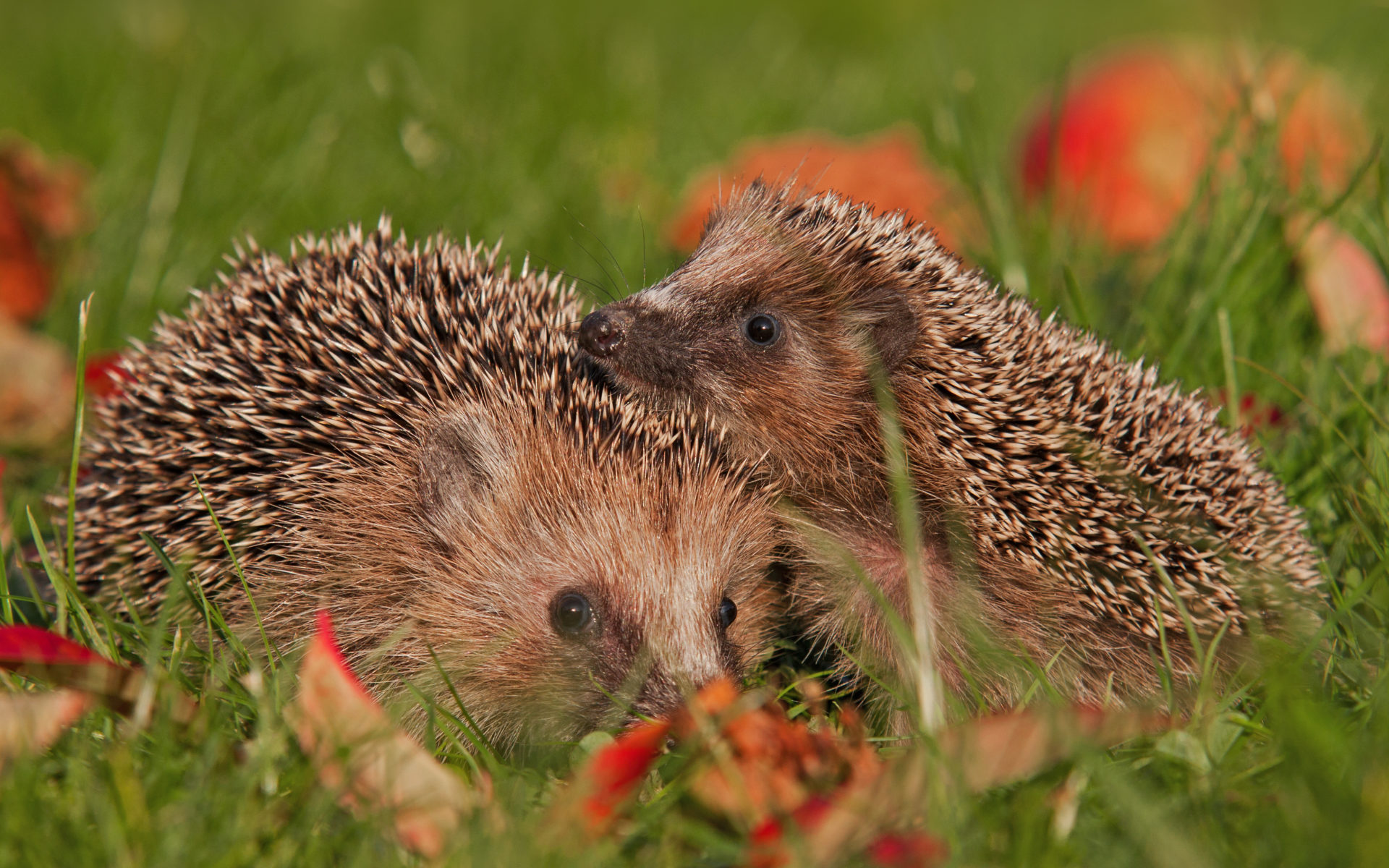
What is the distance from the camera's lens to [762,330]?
10.8 feet

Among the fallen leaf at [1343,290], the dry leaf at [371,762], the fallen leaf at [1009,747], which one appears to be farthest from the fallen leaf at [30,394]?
A: the fallen leaf at [1343,290]

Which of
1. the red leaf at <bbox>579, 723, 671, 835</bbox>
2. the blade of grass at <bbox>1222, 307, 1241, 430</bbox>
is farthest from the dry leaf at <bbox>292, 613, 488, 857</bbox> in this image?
the blade of grass at <bbox>1222, 307, 1241, 430</bbox>

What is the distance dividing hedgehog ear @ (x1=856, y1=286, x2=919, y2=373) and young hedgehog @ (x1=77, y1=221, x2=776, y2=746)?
484mm

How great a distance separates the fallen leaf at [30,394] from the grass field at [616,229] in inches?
4.1

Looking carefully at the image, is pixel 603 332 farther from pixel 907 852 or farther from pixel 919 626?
pixel 907 852

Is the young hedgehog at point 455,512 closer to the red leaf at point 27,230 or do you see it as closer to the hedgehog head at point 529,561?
the hedgehog head at point 529,561

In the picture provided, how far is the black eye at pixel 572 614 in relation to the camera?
2928 millimetres

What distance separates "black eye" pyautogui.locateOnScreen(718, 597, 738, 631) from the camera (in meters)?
3.01

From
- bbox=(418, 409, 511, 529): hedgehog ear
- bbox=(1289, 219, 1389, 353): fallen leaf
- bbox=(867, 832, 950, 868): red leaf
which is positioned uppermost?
bbox=(1289, 219, 1389, 353): fallen leaf

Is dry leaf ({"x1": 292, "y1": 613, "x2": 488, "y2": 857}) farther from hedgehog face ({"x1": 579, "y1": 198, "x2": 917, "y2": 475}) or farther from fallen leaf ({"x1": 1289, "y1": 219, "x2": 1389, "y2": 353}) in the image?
fallen leaf ({"x1": 1289, "y1": 219, "x2": 1389, "y2": 353})

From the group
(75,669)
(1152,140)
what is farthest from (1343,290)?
(75,669)

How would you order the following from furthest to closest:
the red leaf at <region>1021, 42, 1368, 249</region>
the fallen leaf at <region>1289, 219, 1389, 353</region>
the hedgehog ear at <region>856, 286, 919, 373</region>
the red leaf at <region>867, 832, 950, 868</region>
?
the red leaf at <region>1021, 42, 1368, 249</region>, the fallen leaf at <region>1289, 219, 1389, 353</region>, the hedgehog ear at <region>856, 286, 919, 373</region>, the red leaf at <region>867, 832, 950, 868</region>

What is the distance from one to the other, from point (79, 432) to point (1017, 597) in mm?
2229

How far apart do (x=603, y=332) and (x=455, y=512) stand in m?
0.61
